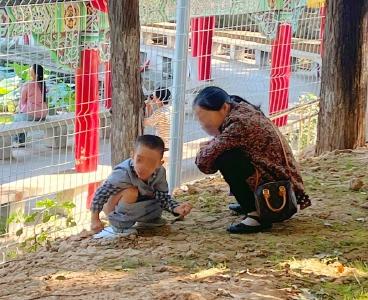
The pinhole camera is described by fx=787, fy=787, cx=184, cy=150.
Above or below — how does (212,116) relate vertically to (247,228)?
above

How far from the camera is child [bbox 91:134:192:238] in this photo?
4.51m

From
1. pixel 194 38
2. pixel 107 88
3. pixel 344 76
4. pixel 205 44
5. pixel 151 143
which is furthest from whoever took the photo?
pixel 205 44

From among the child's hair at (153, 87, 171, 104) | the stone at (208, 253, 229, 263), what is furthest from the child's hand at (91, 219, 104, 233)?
the child's hair at (153, 87, 171, 104)

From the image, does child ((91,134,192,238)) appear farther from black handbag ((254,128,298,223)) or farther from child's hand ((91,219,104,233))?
black handbag ((254,128,298,223))

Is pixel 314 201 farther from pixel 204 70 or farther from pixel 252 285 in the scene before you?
pixel 204 70

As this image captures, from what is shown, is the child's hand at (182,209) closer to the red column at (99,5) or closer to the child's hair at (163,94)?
the child's hair at (163,94)

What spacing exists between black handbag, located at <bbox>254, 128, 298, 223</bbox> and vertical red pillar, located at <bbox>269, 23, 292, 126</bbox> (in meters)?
3.65

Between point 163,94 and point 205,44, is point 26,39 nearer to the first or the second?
point 163,94

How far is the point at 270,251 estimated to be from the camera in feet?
14.1

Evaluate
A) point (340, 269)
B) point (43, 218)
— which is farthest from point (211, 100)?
point (43, 218)

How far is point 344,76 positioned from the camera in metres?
6.77

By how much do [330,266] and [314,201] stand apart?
138cm

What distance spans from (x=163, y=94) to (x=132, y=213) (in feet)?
6.73

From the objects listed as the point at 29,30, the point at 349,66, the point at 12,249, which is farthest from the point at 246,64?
the point at 12,249
